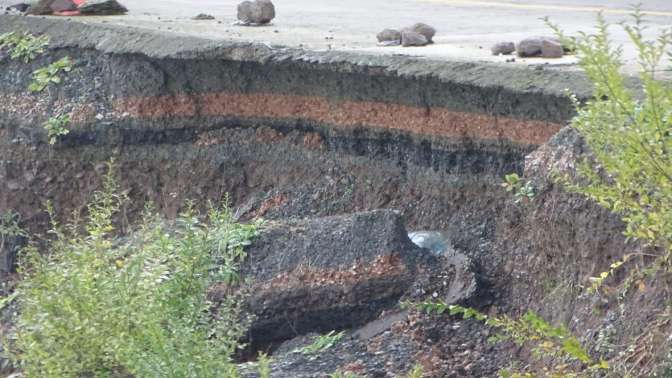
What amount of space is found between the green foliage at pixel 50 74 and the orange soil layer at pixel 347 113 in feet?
1.63

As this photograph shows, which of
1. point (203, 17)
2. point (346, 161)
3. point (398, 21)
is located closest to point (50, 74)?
point (203, 17)

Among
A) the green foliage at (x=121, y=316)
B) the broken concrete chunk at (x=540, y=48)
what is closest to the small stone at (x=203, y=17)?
the broken concrete chunk at (x=540, y=48)

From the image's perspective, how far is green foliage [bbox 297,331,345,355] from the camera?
5637 mm

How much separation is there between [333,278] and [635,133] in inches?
105

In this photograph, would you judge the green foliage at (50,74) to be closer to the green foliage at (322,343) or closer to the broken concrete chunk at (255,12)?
the broken concrete chunk at (255,12)

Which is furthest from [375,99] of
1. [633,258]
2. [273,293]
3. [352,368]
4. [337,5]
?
[337,5]

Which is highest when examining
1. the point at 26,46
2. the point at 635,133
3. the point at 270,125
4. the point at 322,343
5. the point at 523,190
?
the point at 635,133

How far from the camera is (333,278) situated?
5.97 m

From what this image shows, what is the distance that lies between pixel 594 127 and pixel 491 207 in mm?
2556

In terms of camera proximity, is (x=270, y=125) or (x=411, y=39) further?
(x=270, y=125)

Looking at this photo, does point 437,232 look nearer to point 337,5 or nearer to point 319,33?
point 319,33

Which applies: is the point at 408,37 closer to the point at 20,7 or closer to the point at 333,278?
the point at 333,278

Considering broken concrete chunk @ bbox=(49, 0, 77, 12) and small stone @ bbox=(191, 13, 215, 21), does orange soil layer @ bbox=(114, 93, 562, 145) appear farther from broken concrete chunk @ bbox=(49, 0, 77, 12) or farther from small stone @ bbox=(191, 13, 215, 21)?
small stone @ bbox=(191, 13, 215, 21)

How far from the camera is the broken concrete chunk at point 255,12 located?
8781 mm
